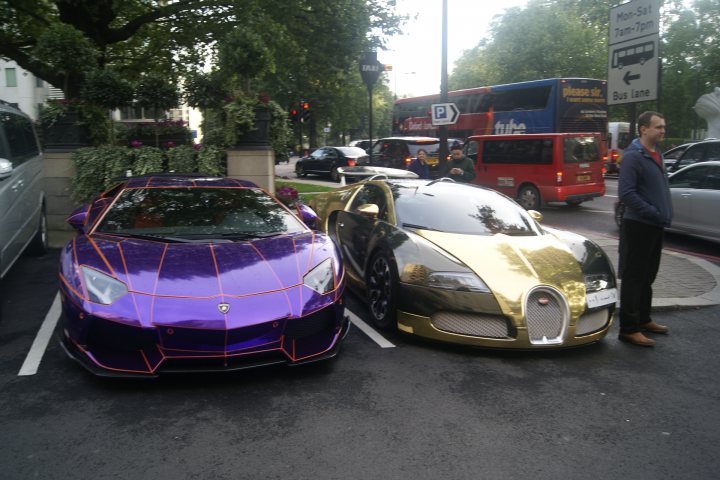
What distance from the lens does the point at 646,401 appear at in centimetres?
397

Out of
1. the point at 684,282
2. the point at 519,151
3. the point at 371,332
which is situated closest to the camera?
the point at 371,332

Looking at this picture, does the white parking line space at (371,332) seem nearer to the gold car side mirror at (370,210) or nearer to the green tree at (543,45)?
the gold car side mirror at (370,210)

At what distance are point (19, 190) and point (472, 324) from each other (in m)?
5.21

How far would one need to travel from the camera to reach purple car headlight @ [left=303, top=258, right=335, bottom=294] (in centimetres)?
422

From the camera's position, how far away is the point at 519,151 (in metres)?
15.3

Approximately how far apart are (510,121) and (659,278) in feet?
55.4

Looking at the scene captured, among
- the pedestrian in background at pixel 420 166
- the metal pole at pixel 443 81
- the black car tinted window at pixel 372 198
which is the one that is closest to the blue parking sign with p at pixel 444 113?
the metal pole at pixel 443 81

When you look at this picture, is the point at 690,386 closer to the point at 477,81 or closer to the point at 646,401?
the point at 646,401

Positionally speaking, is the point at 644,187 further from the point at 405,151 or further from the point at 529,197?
the point at 405,151

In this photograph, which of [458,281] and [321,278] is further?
[458,281]

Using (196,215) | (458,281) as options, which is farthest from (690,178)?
(196,215)

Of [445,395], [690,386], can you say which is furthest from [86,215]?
[690,386]

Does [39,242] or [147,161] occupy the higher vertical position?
[147,161]

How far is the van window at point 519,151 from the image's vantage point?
577 inches
